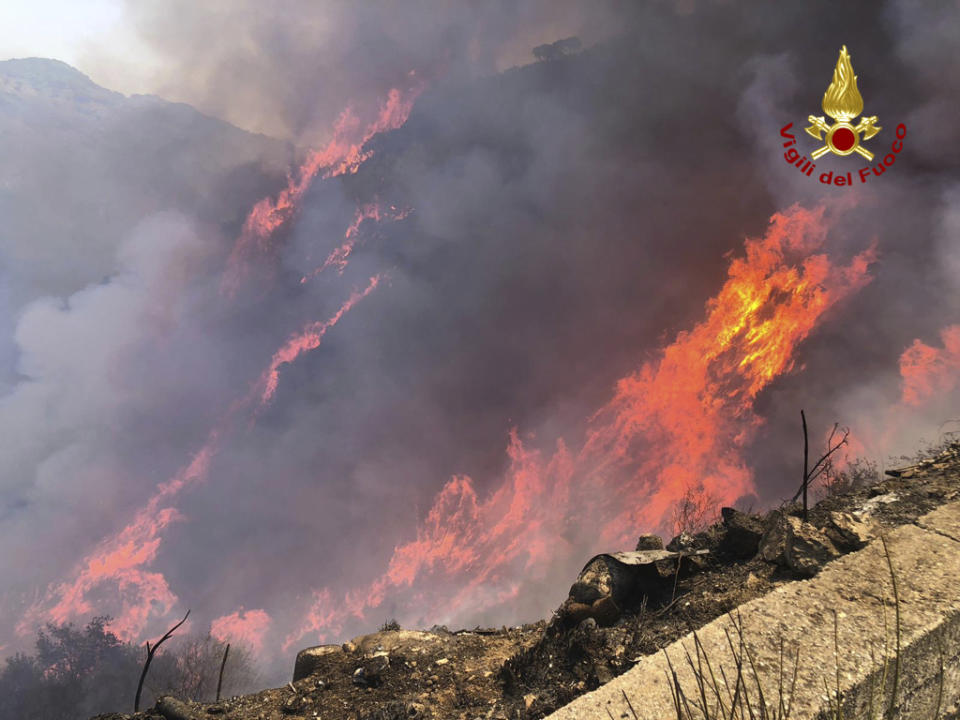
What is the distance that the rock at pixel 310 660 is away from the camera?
493 cm

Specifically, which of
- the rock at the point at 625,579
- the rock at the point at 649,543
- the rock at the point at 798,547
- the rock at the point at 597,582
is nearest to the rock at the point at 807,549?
the rock at the point at 798,547

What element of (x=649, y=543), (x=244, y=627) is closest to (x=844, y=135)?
(x=649, y=543)

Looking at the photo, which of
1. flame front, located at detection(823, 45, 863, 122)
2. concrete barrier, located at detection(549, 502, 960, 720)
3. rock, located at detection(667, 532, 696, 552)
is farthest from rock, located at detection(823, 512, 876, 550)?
flame front, located at detection(823, 45, 863, 122)

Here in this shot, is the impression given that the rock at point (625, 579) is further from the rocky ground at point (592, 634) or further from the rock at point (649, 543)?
the rock at point (649, 543)

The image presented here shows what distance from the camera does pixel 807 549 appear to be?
3.40 metres

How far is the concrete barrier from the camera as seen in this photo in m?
2.42

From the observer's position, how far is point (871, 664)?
246 centimetres

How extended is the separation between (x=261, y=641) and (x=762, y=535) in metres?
125

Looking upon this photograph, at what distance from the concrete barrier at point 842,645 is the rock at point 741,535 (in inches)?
33.3

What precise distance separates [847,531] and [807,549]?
342 mm

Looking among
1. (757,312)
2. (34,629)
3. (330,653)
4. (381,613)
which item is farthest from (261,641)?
(330,653)

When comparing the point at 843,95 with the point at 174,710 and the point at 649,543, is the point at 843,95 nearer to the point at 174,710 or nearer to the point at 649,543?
the point at 649,543

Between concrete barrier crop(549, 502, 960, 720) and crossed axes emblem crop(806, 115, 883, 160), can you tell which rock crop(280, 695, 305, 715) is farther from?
crossed axes emblem crop(806, 115, 883, 160)

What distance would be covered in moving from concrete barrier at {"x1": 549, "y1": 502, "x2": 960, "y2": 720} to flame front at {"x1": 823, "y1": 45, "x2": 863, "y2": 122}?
958cm
